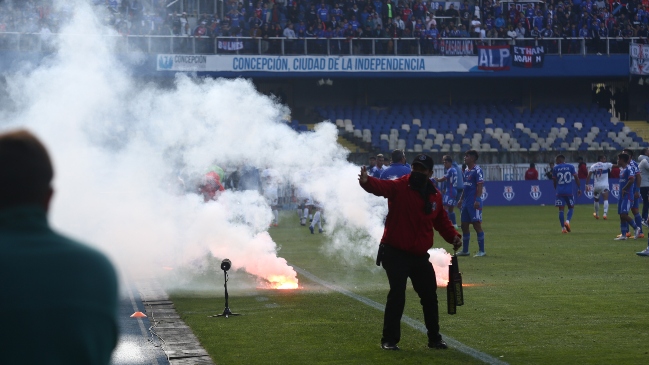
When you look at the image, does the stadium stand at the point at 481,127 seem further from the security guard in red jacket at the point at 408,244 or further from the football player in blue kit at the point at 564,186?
the security guard in red jacket at the point at 408,244

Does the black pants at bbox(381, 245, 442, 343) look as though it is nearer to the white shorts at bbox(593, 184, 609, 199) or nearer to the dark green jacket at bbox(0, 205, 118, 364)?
the dark green jacket at bbox(0, 205, 118, 364)

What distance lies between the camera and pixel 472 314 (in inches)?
421

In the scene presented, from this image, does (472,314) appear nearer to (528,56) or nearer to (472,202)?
(472,202)

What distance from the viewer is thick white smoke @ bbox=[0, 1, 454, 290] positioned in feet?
47.7

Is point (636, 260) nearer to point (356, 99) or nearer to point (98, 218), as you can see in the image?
point (98, 218)

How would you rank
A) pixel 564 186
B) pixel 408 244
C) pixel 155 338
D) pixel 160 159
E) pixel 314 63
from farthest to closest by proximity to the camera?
pixel 314 63 → pixel 564 186 → pixel 160 159 → pixel 155 338 → pixel 408 244

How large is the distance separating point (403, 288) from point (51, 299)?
6.12 m

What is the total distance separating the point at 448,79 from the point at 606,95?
8.97m

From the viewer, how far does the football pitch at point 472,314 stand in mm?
8352

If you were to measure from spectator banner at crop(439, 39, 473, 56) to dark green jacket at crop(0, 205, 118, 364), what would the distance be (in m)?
40.6

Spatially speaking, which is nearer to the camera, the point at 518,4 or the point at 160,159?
the point at 160,159

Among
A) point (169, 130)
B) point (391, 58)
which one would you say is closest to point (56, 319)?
point (169, 130)

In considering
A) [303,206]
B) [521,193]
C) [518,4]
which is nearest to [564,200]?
[303,206]

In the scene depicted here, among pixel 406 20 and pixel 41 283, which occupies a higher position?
pixel 406 20
